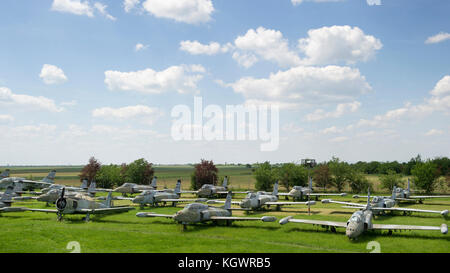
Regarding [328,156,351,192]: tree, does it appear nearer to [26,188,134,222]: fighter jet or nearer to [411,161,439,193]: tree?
[411,161,439,193]: tree

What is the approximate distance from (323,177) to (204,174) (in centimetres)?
2821

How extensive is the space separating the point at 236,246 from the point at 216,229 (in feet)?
21.1

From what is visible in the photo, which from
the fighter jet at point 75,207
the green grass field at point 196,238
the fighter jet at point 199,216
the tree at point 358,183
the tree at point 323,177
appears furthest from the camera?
the tree at point 323,177

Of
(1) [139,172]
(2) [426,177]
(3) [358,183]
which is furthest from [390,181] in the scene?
(1) [139,172]

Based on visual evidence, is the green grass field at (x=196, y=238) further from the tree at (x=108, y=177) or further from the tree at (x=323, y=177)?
the tree at (x=108, y=177)

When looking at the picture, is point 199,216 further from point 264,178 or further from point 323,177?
point 323,177

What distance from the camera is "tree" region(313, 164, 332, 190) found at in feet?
224

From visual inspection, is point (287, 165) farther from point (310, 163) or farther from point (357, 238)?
point (357, 238)

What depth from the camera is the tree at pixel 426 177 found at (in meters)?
59.4

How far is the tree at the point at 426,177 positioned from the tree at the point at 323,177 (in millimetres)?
17477

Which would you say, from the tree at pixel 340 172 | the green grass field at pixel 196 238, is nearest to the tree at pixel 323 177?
the tree at pixel 340 172
